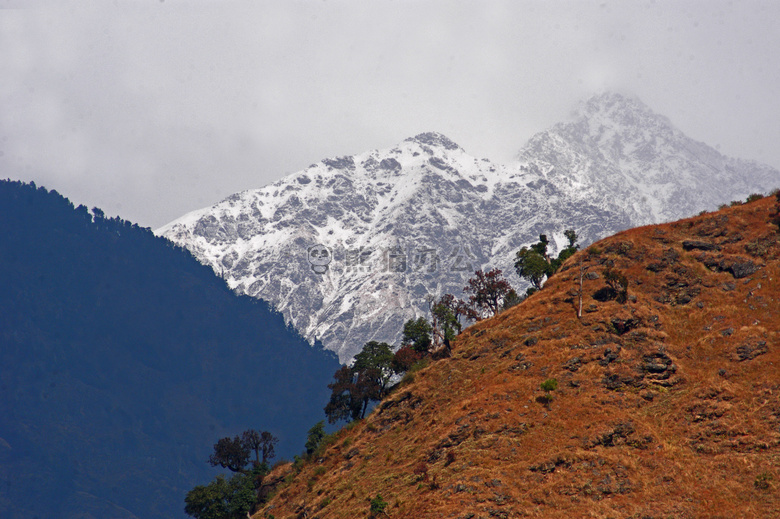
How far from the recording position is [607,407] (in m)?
49.5

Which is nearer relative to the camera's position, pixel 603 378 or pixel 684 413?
pixel 684 413

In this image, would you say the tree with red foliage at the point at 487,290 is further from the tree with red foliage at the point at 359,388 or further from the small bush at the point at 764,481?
the small bush at the point at 764,481

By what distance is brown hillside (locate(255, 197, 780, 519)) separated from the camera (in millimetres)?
41531

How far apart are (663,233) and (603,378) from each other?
97.7ft

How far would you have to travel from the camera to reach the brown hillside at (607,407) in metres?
41.5

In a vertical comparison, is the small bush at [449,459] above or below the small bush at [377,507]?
above

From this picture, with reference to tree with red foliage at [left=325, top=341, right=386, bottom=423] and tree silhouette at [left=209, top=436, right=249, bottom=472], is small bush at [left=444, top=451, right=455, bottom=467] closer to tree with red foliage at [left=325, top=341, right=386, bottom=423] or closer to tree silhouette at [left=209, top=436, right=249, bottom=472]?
tree with red foliage at [left=325, top=341, right=386, bottom=423]

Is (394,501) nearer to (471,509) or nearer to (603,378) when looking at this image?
(471,509)

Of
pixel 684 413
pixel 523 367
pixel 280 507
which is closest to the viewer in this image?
pixel 684 413

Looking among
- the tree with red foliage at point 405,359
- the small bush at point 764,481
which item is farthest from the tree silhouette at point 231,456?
the small bush at point 764,481

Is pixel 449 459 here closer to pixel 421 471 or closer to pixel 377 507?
pixel 421 471

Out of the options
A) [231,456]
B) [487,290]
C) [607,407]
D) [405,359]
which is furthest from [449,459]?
[231,456]

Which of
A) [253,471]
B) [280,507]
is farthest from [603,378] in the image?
[253,471]

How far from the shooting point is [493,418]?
51.8m
